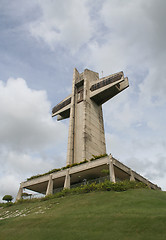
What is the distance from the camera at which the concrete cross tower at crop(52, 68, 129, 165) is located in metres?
41.7

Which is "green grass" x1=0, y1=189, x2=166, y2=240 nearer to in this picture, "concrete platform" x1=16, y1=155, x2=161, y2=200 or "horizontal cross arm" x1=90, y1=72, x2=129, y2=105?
"concrete platform" x1=16, y1=155, x2=161, y2=200

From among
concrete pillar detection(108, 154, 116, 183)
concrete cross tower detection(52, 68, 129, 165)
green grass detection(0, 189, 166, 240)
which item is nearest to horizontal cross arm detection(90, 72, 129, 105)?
concrete cross tower detection(52, 68, 129, 165)

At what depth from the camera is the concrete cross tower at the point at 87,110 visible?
41.7m

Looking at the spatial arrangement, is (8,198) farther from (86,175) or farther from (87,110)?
(87,110)

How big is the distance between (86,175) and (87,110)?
16171 mm

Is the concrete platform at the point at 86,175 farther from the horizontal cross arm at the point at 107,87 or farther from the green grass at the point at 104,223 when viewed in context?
the horizontal cross arm at the point at 107,87

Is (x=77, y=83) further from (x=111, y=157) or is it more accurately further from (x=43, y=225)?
(x=43, y=225)

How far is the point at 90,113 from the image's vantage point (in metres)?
46.7

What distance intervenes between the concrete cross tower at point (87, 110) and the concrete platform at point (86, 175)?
488 centimetres

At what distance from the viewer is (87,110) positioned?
4609 centimetres

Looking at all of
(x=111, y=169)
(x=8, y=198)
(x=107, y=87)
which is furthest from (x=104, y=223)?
(x=107, y=87)

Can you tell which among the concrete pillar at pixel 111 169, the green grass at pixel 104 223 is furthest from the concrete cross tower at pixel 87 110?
the green grass at pixel 104 223

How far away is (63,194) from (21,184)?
Answer: 1389 cm

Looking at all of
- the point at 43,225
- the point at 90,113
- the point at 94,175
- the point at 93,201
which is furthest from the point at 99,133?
the point at 43,225
